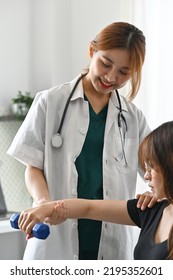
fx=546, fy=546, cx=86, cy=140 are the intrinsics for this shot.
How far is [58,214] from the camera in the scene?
162 centimetres

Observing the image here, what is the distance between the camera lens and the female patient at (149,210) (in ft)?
5.02

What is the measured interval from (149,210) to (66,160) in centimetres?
35

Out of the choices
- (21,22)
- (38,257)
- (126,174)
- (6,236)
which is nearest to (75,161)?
(126,174)

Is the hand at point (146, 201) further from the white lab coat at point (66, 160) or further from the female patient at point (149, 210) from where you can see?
the white lab coat at point (66, 160)

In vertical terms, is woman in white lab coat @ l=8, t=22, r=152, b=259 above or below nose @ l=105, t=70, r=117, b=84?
below

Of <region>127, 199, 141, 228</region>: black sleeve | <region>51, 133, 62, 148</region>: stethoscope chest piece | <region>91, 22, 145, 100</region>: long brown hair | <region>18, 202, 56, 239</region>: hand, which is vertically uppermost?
<region>91, 22, 145, 100</region>: long brown hair

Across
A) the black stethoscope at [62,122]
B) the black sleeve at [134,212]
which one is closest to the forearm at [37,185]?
the black stethoscope at [62,122]

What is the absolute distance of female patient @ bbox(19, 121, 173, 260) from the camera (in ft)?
5.02

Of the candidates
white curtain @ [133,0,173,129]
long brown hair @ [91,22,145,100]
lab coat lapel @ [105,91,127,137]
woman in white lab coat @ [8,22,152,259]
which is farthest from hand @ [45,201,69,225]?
white curtain @ [133,0,173,129]

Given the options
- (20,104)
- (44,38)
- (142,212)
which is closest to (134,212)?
(142,212)

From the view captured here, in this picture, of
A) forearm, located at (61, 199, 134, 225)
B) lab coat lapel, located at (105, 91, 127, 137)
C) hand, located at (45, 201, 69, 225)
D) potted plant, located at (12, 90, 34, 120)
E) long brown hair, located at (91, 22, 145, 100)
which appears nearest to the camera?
hand, located at (45, 201, 69, 225)

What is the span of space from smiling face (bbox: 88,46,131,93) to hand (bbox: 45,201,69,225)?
0.47 m

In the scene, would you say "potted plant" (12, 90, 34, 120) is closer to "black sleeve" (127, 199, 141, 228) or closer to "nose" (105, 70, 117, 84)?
"nose" (105, 70, 117, 84)

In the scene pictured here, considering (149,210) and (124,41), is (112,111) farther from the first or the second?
(149,210)
